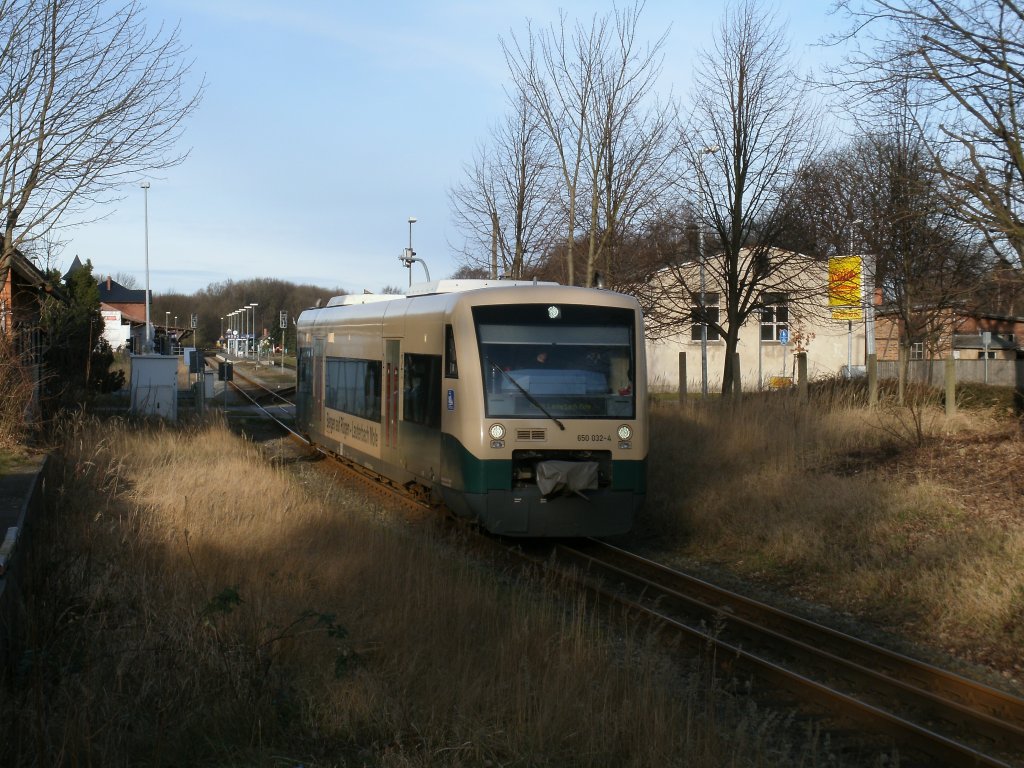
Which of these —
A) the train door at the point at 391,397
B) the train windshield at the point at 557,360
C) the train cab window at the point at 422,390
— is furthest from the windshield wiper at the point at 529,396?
the train door at the point at 391,397

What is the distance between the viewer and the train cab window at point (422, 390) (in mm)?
11883

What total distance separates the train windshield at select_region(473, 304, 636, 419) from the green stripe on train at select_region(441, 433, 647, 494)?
0.54 meters

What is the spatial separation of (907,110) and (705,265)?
24.2ft

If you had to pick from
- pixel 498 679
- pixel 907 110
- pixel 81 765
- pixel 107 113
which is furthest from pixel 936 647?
pixel 107 113

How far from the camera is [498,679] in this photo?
635cm

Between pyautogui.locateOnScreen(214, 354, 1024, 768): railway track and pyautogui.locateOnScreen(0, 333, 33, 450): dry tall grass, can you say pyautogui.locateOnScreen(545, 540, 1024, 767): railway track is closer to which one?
pyautogui.locateOnScreen(214, 354, 1024, 768): railway track

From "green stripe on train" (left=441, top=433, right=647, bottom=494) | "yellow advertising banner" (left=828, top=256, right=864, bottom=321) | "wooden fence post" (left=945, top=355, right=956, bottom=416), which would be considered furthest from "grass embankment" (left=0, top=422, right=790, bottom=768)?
"yellow advertising banner" (left=828, top=256, right=864, bottom=321)

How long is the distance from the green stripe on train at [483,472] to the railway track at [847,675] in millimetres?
1095

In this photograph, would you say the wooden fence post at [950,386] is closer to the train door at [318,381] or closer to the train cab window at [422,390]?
the train cab window at [422,390]

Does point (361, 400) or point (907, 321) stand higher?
point (907, 321)

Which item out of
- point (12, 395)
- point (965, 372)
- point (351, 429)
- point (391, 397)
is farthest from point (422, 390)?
point (965, 372)

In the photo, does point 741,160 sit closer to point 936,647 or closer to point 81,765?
point 936,647

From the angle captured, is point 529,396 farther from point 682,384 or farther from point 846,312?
point 846,312

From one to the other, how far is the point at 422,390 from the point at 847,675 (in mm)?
6396
